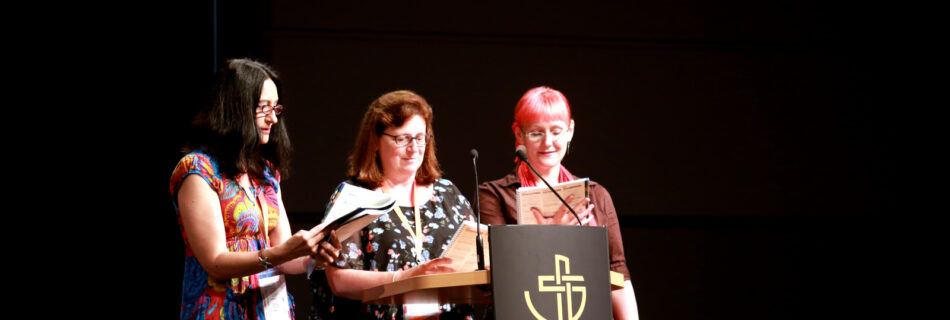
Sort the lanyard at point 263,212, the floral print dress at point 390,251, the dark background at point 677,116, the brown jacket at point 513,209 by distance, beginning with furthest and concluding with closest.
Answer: the dark background at point 677,116, the brown jacket at point 513,209, the floral print dress at point 390,251, the lanyard at point 263,212

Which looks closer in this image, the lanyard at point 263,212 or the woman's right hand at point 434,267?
the woman's right hand at point 434,267

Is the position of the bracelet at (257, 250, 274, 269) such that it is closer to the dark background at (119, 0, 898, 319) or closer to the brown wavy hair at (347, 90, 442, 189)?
the brown wavy hair at (347, 90, 442, 189)

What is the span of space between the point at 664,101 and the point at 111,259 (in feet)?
8.54

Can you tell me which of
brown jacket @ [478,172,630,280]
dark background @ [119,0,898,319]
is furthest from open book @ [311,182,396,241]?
dark background @ [119,0,898,319]

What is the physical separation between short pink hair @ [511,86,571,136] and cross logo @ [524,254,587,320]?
909 millimetres

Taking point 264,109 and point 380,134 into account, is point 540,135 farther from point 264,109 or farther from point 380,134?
point 264,109

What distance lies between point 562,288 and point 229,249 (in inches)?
31.9

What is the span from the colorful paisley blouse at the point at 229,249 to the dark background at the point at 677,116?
5.75 ft

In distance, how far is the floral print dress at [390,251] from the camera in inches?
90.1

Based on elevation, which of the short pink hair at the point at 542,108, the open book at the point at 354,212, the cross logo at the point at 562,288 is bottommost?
the cross logo at the point at 562,288

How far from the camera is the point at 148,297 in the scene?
3326 mm

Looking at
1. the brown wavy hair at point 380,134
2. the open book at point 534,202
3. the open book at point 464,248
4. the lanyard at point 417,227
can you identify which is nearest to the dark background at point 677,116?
the brown wavy hair at point 380,134

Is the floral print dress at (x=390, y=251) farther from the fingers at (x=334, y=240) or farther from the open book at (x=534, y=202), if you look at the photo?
the fingers at (x=334, y=240)

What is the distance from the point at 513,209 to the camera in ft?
8.90
